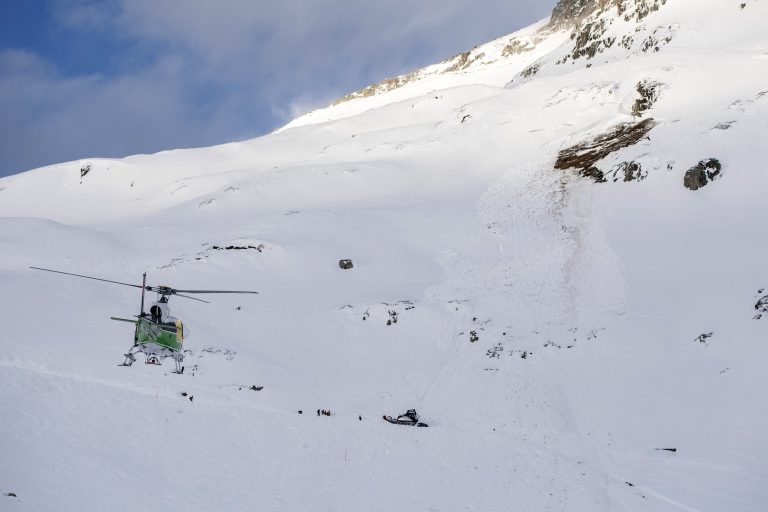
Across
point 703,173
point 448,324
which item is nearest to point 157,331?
point 448,324

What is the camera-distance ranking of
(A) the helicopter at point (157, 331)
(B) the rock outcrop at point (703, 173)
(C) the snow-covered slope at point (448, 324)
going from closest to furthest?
(C) the snow-covered slope at point (448, 324)
(A) the helicopter at point (157, 331)
(B) the rock outcrop at point (703, 173)

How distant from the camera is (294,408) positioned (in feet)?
75.9

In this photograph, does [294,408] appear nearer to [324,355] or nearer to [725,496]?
[324,355]

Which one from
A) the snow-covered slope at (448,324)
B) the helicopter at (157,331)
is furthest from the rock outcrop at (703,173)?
the helicopter at (157,331)

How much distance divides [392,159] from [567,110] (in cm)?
1953

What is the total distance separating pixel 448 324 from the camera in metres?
31.7

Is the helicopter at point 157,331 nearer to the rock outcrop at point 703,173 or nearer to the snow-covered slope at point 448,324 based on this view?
the snow-covered slope at point 448,324

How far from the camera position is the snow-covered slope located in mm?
16312

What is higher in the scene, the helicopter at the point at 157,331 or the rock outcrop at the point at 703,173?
the rock outcrop at the point at 703,173

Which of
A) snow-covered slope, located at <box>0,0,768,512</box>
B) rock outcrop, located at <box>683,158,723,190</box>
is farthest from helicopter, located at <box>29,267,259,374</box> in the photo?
rock outcrop, located at <box>683,158,723,190</box>

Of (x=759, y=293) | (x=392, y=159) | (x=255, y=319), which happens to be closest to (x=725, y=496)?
(x=759, y=293)

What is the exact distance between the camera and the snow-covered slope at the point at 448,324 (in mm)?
16312

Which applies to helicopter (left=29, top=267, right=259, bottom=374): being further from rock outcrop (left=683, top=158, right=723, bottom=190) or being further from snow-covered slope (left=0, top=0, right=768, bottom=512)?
rock outcrop (left=683, top=158, right=723, bottom=190)

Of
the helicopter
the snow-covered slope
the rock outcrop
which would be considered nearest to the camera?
the snow-covered slope
